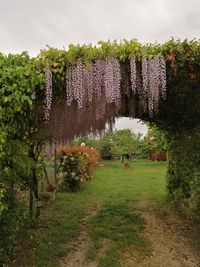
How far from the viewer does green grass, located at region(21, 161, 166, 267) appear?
761cm

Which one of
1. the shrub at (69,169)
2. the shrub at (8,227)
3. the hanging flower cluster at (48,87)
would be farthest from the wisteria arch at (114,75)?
the shrub at (69,169)

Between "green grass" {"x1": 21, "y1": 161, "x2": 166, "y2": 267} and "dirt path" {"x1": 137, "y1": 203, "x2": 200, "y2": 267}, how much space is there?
0.86ft

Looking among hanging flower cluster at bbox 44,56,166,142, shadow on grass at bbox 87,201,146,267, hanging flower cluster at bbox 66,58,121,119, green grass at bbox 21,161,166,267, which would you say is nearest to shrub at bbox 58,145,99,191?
green grass at bbox 21,161,166,267

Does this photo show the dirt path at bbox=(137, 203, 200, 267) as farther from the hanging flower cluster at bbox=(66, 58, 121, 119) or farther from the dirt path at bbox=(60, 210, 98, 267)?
the hanging flower cluster at bbox=(66, 58, 121, 119)

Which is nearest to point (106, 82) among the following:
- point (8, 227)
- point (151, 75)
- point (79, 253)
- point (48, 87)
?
point (151, 75)

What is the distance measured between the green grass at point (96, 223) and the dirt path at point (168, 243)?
0.26 m

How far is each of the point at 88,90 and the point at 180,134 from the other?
457 centimetres

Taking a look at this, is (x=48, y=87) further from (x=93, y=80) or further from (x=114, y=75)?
(x=114, y=75)

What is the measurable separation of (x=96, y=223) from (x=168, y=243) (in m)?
1.87

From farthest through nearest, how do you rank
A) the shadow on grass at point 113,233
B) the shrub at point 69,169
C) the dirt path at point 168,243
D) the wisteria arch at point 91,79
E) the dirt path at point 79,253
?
the shrub at point 69,169
the shadow on grass at point 113,233
the dirt path at point 168,243
the dirt path at point 79,253
the wisteria arch at point 91,79

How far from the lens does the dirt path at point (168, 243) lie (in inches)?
292

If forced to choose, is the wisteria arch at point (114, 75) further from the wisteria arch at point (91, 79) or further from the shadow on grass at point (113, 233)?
the shadow on grass at point (113, 233)

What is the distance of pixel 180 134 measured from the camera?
10633mm

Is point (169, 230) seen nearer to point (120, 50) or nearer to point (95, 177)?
point (120, 50)
